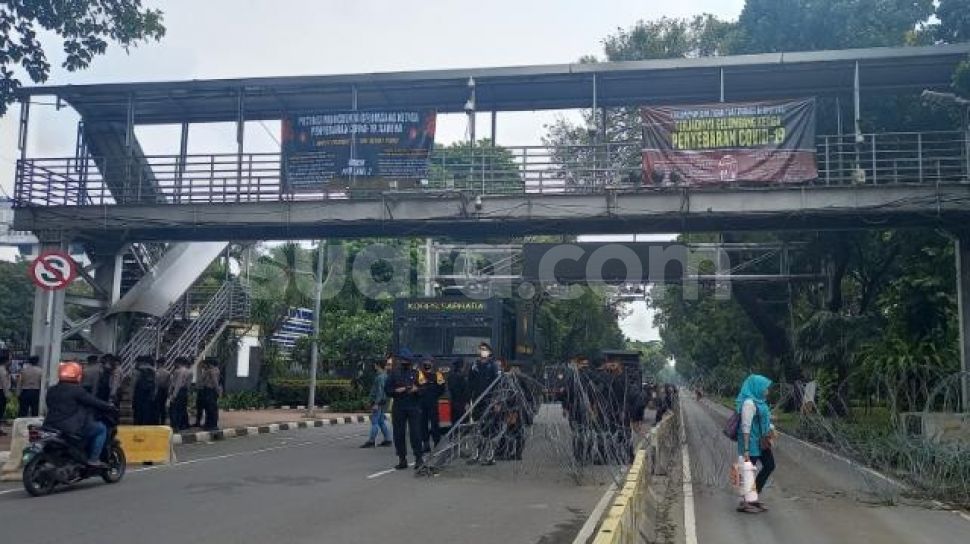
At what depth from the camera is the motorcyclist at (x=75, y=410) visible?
34.3 feet

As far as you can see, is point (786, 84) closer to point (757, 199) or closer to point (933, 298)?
point (757, 199)

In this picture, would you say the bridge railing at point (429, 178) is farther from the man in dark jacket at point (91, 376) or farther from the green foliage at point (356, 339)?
the green foliage at point (356, 339)

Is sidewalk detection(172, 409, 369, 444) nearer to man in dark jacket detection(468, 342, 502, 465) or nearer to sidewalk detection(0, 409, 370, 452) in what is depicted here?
sidewalk detection(0, 409, 370, 452)

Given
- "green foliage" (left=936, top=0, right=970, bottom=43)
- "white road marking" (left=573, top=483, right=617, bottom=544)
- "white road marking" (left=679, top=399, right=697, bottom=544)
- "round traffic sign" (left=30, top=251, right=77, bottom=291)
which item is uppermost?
"green foliage" (left=936, top=0, right=970, bottom=43)

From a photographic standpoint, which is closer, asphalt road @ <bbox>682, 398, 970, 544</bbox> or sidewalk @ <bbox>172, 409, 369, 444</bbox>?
asphalt road @ <bbox>682, 398, 970, 544</bbox>

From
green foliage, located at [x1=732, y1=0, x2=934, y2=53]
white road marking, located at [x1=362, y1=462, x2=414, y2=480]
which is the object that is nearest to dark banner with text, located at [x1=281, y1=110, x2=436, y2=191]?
white road marking, located at [x1=362, y1=462, x2=414, y2=480]

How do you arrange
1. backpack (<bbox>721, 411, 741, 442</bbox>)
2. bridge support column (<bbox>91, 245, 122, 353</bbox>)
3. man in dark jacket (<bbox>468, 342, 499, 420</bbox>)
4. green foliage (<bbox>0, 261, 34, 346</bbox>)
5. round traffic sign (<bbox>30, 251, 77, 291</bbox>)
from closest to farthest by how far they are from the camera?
1. backpack (<bbox>721, 411, 741, 442</bbox>)
2. man in dark jacket (<bbox>468, 342, 499, 420</bbox>)
3. round traffic sign (<bbox>30, 251, 77, 291</bbox>)
4. bridge support column (<bbox>91, 245, 122, 353</bbox>)
5. green foliage (<bbox>0, 261, 34, 346</bbox>)

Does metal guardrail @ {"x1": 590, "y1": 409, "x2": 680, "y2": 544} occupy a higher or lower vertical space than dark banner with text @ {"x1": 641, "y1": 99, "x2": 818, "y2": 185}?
lower

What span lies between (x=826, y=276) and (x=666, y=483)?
47.7 feet

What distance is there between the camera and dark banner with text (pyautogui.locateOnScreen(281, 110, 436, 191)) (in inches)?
756

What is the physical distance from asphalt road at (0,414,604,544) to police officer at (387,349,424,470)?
532mm

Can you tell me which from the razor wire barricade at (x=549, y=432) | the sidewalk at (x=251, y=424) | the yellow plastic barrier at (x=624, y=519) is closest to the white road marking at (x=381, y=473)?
the razor wire barricade at (x=549, y=432)

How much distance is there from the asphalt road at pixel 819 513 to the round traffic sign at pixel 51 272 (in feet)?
35.0

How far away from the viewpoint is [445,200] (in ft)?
60.6
